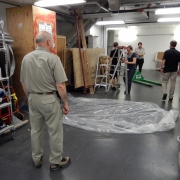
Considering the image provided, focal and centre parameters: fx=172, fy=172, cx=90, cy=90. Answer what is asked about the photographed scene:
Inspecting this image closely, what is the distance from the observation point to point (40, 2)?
12.9 feet

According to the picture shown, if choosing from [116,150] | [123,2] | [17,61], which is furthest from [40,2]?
[116,150]

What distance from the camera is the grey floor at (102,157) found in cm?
191

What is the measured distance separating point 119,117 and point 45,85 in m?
2.03

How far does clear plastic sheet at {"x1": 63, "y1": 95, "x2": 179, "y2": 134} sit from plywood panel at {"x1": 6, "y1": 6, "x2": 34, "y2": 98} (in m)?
1.62

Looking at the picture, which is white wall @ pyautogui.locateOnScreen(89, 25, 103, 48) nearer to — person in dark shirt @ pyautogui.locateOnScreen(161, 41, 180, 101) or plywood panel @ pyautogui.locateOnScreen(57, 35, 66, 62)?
plywood panel @ pyautogui.locateOnScreen(57, 35, 66, 62)

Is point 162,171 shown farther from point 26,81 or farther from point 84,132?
point 26,81

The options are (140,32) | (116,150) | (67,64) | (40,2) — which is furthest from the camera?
(140,32)

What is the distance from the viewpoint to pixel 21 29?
3508mm

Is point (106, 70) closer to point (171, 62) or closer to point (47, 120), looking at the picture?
point (171, 62)

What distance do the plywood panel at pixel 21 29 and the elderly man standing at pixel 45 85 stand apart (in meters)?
1.88

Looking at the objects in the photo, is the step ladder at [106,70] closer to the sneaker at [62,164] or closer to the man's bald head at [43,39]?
the sneaker at [62,164]

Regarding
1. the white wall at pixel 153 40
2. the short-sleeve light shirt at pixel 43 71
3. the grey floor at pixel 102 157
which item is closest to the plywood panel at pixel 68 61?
the grey floor at pixel 102 157

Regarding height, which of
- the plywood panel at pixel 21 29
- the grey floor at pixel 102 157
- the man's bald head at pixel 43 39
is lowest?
the grey floor at pixel 102 157

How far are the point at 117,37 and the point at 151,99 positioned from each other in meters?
8.04
